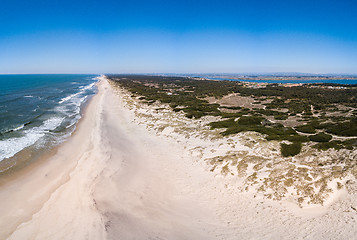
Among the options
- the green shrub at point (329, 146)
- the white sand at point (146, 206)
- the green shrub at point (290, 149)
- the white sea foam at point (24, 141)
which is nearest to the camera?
the white sand at point (146, 206)

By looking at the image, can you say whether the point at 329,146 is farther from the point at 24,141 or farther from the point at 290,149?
the point at 24,141

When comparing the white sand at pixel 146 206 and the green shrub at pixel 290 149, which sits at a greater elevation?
the green shrub at pixel 290 149

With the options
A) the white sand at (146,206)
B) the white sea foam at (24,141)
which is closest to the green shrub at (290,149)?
Answer: the white sand at (146,206)

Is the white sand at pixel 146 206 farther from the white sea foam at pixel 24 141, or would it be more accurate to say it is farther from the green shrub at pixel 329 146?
the white sea foam at pixel 24 141

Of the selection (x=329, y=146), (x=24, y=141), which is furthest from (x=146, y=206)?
(x=24, y=141)

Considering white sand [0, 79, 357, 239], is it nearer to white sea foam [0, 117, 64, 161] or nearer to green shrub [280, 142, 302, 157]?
green shrub [280, 142, 302, 157]

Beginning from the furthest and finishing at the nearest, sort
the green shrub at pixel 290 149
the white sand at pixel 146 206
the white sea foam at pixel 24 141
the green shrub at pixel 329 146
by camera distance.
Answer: the white sea foam at pixel 24 141
the green shrub at pixel 290 149
the green shrub at pixel 329 146
the white sand at pixel 146 206

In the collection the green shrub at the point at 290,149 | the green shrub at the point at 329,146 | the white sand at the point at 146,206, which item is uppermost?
the green shrub at the point at 329,146
